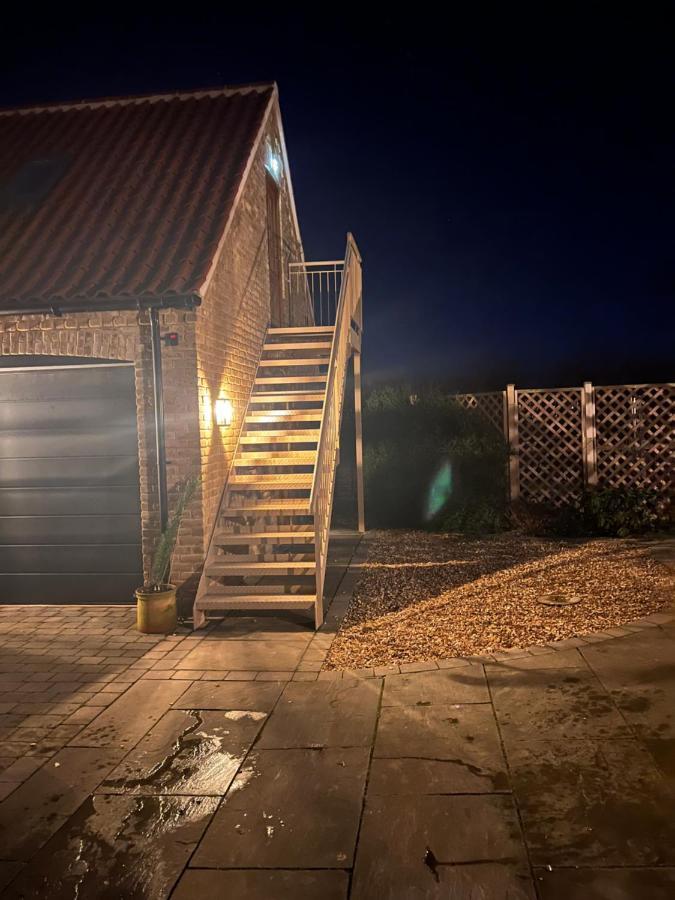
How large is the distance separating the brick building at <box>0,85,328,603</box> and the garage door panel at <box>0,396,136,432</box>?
0.5 inches

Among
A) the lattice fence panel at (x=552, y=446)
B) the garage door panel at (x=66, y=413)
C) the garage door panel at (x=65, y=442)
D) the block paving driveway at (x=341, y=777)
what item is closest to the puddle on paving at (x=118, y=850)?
the block paving driveway at (x=341, y=777)

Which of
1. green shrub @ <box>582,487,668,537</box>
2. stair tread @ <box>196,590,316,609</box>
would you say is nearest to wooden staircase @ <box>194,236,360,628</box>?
stair tread @ <box>196,590,316,609</box>

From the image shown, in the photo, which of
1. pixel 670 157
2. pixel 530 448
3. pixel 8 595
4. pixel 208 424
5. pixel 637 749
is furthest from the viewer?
pixel 670 157

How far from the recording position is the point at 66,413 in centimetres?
782

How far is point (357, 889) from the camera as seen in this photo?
9.20ft

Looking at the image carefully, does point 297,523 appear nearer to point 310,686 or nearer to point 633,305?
point 310,686

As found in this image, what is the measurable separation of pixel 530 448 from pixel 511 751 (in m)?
8.15

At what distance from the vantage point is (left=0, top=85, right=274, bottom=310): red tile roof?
7418mm

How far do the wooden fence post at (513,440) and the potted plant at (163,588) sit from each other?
605 cm

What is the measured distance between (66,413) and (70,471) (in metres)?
0.63

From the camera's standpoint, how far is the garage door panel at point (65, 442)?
25.1 feet

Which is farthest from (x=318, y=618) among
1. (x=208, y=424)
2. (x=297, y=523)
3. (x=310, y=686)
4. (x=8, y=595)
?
(x=8, y=595)

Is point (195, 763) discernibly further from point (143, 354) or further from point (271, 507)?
point (143, 354)

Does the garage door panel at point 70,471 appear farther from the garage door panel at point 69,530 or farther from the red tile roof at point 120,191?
the red tile roof at point 120,191
